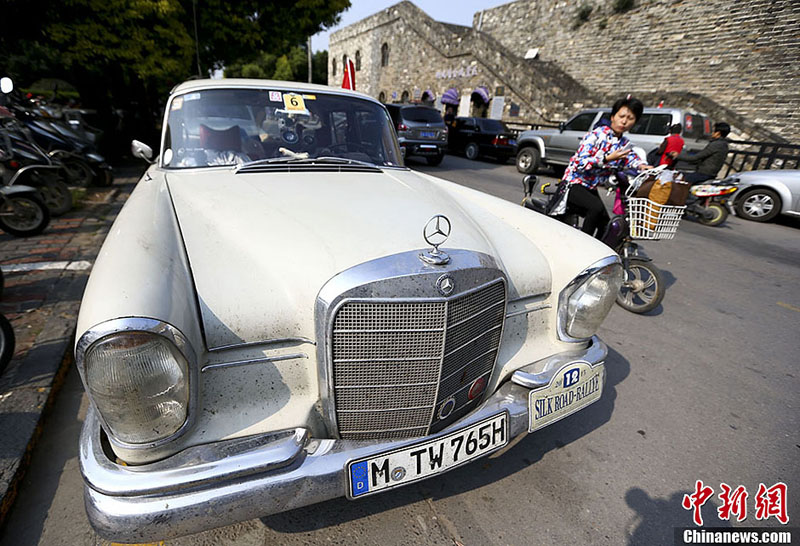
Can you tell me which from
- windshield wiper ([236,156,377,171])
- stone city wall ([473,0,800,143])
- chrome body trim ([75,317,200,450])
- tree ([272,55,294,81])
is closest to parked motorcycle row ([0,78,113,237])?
windshield wiper ([236,156,377,171])

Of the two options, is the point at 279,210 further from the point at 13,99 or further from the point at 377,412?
the point at 13,99

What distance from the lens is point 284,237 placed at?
1.74 meters

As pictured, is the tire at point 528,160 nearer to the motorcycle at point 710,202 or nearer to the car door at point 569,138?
the car door at point 569,138

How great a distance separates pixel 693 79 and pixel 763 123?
3531 mm

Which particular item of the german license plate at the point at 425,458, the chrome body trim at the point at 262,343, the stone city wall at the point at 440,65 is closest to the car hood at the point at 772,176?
the german license plate at the point at 425,458

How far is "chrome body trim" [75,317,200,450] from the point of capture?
3.89ft

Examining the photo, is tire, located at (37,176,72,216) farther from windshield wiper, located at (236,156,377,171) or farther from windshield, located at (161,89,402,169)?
windshield wiper, located at (236,156,377,171)

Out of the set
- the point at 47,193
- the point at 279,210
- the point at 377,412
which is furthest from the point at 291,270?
the point at 47,193

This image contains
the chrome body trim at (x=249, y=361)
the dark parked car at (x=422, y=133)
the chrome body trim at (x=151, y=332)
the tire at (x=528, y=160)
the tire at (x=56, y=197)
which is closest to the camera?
the chrome body trim at (x=151, y=332)

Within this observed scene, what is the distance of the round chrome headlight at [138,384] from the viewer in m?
1.21

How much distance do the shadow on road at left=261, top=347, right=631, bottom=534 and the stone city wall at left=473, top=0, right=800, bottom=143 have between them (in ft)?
54.2

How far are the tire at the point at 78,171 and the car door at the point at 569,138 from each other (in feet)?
38.5

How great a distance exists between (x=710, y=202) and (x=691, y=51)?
12.7m

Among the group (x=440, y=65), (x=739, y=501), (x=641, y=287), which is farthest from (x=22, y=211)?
(x=440, y=65)
